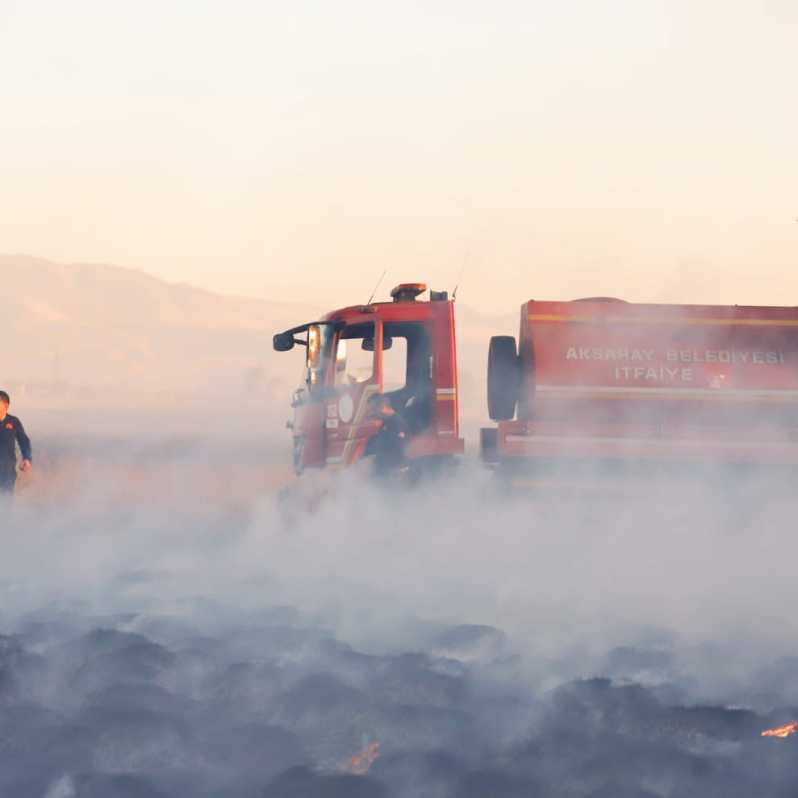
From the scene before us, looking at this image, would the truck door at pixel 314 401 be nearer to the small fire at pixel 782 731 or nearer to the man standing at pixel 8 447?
the man standing at pixel 8 447

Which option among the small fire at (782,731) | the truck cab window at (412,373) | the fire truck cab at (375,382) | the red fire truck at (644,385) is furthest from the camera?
the truck cab window at (412,373)

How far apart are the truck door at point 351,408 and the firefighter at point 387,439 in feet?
0.33

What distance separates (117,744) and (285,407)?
9886cm

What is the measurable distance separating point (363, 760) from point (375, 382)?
763 centimetres

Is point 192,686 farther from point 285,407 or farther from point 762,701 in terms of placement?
point 285,407

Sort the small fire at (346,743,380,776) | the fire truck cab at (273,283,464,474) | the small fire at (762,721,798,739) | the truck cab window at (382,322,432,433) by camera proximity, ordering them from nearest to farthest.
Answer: the small fire at (346,743,380,776), the small fire at (762,721,798,739), the fire truck cab at (273,283,464,474), the truck cab window at (382,322,432,433)

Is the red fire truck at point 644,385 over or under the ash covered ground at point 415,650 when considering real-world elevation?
A: over

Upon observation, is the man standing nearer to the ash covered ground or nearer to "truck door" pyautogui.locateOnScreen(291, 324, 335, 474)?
the ash covered ground

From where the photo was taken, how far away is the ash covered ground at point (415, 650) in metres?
5.44

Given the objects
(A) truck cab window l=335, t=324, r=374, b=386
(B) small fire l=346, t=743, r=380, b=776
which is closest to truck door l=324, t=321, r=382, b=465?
(A) truck cab window l=335, t=324, r=374, b=386

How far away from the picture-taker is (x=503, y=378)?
1239 centimetres

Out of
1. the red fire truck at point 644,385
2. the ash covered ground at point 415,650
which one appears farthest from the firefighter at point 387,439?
the red fire truck at point 644,385

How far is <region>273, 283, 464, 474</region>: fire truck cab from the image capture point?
12.8 m

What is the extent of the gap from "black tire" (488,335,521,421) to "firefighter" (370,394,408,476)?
115cm
